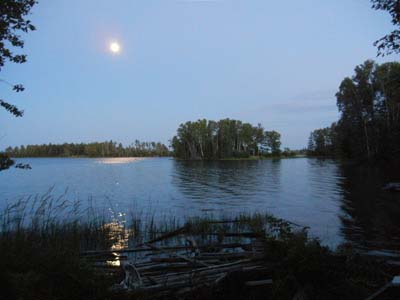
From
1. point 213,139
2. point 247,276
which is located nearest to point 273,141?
point 213,139

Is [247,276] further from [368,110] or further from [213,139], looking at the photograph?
[213,139]

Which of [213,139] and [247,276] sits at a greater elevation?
[213,139]

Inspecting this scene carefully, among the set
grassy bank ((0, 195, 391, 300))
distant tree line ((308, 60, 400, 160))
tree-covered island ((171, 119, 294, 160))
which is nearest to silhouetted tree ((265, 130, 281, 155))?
tree-covered island ((171, 119, 294, 160))

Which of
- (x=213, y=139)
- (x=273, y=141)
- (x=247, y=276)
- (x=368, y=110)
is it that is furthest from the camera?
(x=273, y=141)

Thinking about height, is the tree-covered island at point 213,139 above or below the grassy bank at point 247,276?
above

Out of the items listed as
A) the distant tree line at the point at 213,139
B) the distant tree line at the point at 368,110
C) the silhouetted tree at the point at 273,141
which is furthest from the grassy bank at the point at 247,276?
the silhouetted tree at the point at 273,141

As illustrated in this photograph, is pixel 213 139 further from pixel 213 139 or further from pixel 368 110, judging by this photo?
pixel 368 110

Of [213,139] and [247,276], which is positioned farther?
[213,139]

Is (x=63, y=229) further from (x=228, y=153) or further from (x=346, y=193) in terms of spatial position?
(x=228, y=153)

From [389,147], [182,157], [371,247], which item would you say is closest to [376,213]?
[371,247]

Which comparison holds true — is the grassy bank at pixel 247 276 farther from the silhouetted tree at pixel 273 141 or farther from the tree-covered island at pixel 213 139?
the silhouetted tree at pixel 273 141

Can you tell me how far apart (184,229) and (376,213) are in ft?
43.7

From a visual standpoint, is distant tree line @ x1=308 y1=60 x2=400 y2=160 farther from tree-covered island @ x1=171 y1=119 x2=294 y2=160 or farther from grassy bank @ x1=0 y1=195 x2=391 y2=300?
tree-covered island @ x1=171 y1=119 x2=294 y2=160

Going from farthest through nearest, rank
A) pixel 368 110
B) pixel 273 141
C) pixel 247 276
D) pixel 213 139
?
pixel 273 141
pixel 213 139
pixel 368 110
pixel 247 276
